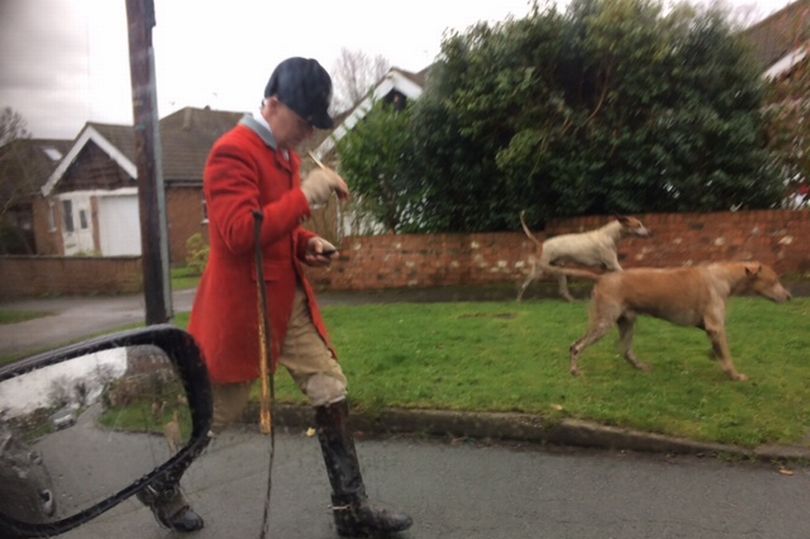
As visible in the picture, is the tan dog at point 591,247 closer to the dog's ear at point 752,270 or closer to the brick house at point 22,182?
the dog's ear at point 752,270

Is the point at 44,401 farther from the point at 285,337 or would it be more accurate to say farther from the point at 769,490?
the point at 769,490

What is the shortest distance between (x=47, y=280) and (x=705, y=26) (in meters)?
10.1

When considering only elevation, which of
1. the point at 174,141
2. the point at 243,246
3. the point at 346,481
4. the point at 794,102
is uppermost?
the point at 794,102

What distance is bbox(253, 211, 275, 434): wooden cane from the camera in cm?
267

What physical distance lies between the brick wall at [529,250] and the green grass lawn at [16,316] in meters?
9.14

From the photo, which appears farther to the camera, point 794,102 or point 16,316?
point 794,102

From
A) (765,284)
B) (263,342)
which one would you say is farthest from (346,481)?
(765,284)

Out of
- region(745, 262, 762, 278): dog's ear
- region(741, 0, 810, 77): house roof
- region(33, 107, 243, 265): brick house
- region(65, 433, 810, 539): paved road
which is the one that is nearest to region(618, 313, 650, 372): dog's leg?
region(745, 262, 762, 278): dog's ear

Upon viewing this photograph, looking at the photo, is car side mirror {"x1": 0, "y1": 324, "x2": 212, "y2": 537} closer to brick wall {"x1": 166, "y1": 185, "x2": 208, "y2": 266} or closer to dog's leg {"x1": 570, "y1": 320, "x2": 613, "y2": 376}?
brick wall {"x1": 166, "y1": 185, "x2": 208, "y2": 266}

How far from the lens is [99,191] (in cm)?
253

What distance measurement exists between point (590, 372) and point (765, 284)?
154cm

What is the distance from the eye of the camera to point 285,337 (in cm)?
329

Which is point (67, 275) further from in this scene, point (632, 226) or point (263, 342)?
point (632, 226)

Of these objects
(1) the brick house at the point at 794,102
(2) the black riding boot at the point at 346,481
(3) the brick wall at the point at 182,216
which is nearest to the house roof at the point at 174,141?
(3) the brick wall at the point at 182,216
